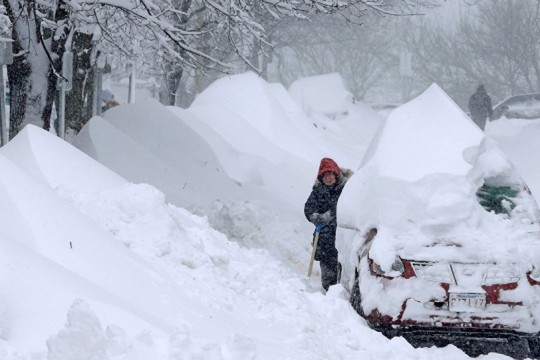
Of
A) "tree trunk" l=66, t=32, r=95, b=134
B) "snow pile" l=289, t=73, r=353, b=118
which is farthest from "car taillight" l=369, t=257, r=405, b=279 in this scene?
"snow pile" l=289, t=73, r=353, b=118

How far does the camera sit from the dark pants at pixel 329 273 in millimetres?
8531

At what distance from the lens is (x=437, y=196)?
21.0 feet

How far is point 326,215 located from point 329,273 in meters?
0.60

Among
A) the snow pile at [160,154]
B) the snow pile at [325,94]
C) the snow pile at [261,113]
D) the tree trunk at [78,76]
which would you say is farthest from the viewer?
the snow pile at [325,94]

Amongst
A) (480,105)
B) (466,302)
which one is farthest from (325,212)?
(480,105)

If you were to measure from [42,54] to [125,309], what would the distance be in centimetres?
760

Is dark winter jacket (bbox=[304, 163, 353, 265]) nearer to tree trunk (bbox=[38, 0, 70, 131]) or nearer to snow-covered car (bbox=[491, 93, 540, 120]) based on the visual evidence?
tree trunk (bbox=[38, 0, 70, 131])

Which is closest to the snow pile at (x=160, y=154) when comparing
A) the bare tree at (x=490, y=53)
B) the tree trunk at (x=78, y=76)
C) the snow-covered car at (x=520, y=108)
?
the tree trunk at (x=78, y=76)

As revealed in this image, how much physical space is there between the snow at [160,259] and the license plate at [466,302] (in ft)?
1.03

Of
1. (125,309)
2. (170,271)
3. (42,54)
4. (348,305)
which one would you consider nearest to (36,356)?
(125,309)

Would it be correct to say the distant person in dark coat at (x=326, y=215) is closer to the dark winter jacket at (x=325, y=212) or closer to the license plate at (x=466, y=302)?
the dark winter jacket at (x=325, y=212)

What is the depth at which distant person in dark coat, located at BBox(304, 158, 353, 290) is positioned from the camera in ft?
28.0

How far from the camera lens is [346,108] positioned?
2394 cm

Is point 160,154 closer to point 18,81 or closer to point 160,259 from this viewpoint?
point 18,81
